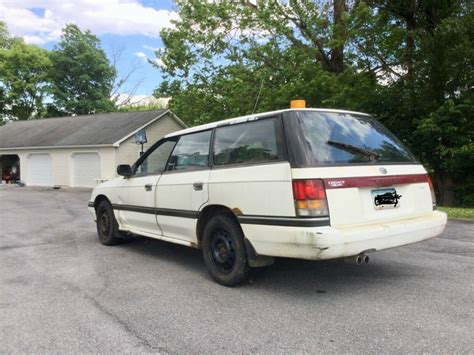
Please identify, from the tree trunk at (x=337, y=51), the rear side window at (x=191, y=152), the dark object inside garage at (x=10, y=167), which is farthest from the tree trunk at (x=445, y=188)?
the dark object inside garage at (x=10, y=167)

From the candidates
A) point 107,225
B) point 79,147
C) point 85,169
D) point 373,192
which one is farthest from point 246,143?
point 85,169

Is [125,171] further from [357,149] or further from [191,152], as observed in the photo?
[357,149]

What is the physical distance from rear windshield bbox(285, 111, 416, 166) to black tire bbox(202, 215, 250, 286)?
1078 millimetres

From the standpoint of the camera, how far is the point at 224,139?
497 cm

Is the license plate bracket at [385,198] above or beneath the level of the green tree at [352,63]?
beneath

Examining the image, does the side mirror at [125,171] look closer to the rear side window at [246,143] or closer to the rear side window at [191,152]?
the rear side window at [191,152]

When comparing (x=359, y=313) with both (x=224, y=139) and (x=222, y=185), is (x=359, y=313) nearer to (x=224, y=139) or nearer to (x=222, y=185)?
(x=222, y=185)

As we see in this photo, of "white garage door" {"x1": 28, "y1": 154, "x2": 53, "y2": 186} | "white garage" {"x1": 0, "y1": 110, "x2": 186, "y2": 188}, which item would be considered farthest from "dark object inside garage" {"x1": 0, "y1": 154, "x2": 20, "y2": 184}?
"white garage door" {"x1": 28, "y1": 154, "x2": 53, "y2": 186}

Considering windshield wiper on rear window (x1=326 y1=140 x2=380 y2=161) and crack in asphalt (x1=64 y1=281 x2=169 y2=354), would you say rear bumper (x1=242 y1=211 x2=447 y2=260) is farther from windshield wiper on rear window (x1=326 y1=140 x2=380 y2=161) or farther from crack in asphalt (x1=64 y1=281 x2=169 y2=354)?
crack in asphalt (x1=64 y1=281 x2=169 y2=354)

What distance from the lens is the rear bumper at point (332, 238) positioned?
3.82 meters

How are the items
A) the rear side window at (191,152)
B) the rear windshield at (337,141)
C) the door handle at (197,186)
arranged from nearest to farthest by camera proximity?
the rear windshield at (337,141), the door handle at (197,186), the rear side window at (191,152)

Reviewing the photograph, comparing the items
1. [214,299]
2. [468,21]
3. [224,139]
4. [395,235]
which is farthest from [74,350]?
[468,21]

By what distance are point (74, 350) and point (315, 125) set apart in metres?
2.86

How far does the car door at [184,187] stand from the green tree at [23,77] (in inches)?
1766
